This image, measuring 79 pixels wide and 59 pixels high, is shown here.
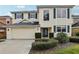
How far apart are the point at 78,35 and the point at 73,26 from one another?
47 cm

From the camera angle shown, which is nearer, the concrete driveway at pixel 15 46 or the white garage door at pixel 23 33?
the concrete driveway at pixel 15 46

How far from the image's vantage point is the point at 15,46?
1080 cm

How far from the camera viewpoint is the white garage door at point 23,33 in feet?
35.8

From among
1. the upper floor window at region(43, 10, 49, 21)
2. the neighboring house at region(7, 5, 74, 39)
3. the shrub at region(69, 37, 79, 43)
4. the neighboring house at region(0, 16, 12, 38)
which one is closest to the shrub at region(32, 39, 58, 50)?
the neighboring house at region(7, 5, 74, 39)

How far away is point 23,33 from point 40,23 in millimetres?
765

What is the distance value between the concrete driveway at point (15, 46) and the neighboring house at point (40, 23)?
0.69ft

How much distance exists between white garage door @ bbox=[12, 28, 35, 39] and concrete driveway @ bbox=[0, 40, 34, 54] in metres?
0.20

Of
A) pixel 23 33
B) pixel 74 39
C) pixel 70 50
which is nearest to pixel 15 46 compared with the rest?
pixel 23 33

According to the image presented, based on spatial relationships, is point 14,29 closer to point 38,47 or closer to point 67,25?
point 38,47

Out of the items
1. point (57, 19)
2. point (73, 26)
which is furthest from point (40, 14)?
point (73, 26)

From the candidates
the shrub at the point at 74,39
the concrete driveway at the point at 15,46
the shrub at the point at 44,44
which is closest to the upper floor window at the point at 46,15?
the shrub at the point at 44,44

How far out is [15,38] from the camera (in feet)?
36.0

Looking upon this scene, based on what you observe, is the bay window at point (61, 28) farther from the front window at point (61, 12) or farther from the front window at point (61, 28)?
the front window at point (61, 12)

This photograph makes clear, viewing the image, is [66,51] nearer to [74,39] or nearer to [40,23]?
[74,39]
